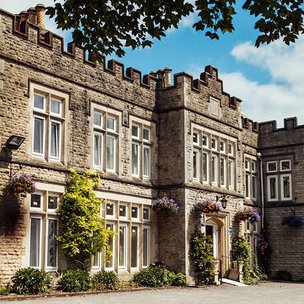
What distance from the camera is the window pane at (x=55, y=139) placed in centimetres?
1908

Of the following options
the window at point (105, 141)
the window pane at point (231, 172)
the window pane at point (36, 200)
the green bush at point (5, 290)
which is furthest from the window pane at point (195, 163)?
the green bush at point (5, 290)

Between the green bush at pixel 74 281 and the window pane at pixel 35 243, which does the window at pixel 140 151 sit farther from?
the window pane at pixel 35 243

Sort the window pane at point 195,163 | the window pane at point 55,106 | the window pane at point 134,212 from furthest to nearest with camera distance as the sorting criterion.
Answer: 1. the window pane at point 195,163
2. the window pane at point 134,212
3. the window pane at point 55,106

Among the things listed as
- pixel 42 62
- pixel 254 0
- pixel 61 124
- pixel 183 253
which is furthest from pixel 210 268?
pixel 254 0

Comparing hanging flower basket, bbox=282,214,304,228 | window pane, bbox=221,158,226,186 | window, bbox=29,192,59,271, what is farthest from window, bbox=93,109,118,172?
hanging flower basket, bbox=282,214,304,228

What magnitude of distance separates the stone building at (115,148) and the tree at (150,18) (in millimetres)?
8905

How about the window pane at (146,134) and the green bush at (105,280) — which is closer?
the green bush at (105,280)

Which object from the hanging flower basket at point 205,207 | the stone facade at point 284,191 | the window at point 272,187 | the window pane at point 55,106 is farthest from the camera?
the window at point 272,187

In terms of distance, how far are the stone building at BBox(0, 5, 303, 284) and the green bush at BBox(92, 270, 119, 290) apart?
574 mm

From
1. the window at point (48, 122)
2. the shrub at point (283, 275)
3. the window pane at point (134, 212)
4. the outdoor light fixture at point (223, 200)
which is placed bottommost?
the shrub at point (283, 275)

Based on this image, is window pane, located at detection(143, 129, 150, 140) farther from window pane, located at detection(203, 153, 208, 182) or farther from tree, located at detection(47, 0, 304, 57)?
tree, located at detection(47, 0, 304, 57)

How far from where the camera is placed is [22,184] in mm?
17016

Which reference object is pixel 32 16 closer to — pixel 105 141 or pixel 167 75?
pixel 105 141

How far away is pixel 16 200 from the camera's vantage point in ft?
56.9
